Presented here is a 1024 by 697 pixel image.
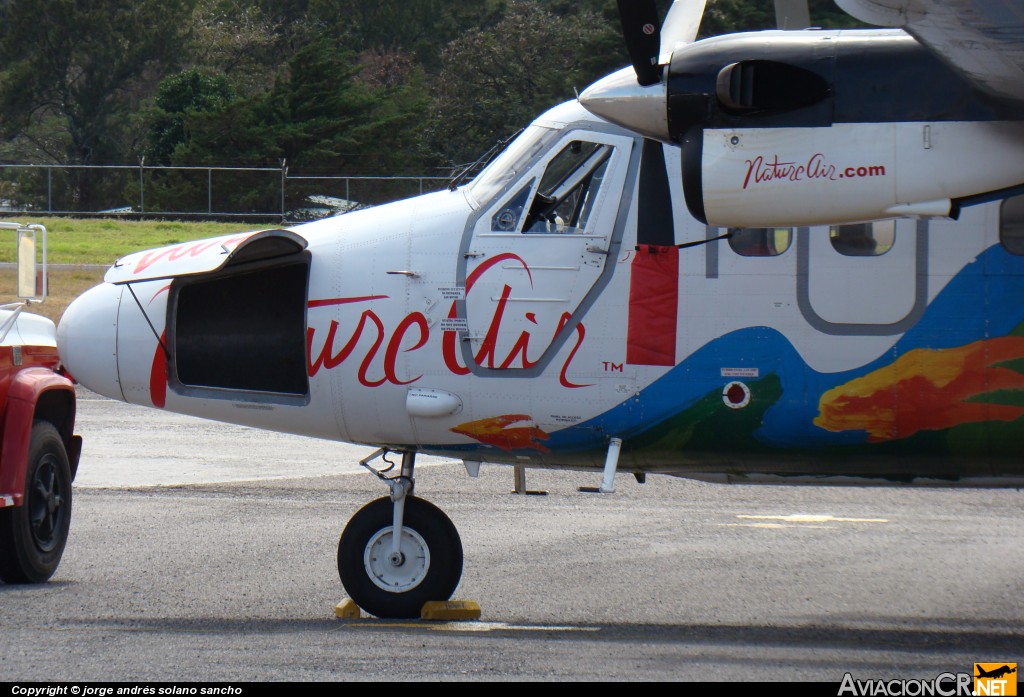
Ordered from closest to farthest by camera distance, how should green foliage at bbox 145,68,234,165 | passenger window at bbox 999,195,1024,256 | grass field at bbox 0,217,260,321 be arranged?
passenger window at bbox 999,195,1024,256, grass field at bbox 0,217,260,321, green foliage at bbox 145,68,234,165

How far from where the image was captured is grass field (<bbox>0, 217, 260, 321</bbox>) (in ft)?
84.7

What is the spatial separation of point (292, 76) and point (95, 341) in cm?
3791

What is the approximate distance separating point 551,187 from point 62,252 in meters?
25.8

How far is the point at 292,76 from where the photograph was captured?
44.2 metres

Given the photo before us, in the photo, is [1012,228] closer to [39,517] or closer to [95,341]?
[95,341]

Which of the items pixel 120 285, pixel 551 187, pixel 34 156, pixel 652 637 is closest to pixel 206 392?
pixel 120 285

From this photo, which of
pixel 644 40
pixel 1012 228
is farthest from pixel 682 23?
pixel 1012 228

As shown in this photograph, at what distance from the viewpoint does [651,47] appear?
630cm

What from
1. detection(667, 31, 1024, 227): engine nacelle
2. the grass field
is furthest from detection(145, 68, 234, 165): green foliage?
detection(667, 31, 1024, 227): engine nacelle

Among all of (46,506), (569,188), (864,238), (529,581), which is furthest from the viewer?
(529,581)

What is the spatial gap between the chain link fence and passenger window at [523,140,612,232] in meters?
29.8

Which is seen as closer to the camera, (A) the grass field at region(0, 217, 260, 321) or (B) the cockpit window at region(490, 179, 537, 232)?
(B) the cockpit window at region(490, 179, 537, 232)

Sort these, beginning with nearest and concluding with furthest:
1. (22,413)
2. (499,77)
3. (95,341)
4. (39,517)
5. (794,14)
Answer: (95,341) → (794,14) → (22,413) → (39,517) → (499,77)

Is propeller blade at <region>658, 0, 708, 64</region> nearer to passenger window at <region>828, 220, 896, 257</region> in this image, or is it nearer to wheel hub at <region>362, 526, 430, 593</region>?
passenger window at <region>828, 220, 896, 257</region>
